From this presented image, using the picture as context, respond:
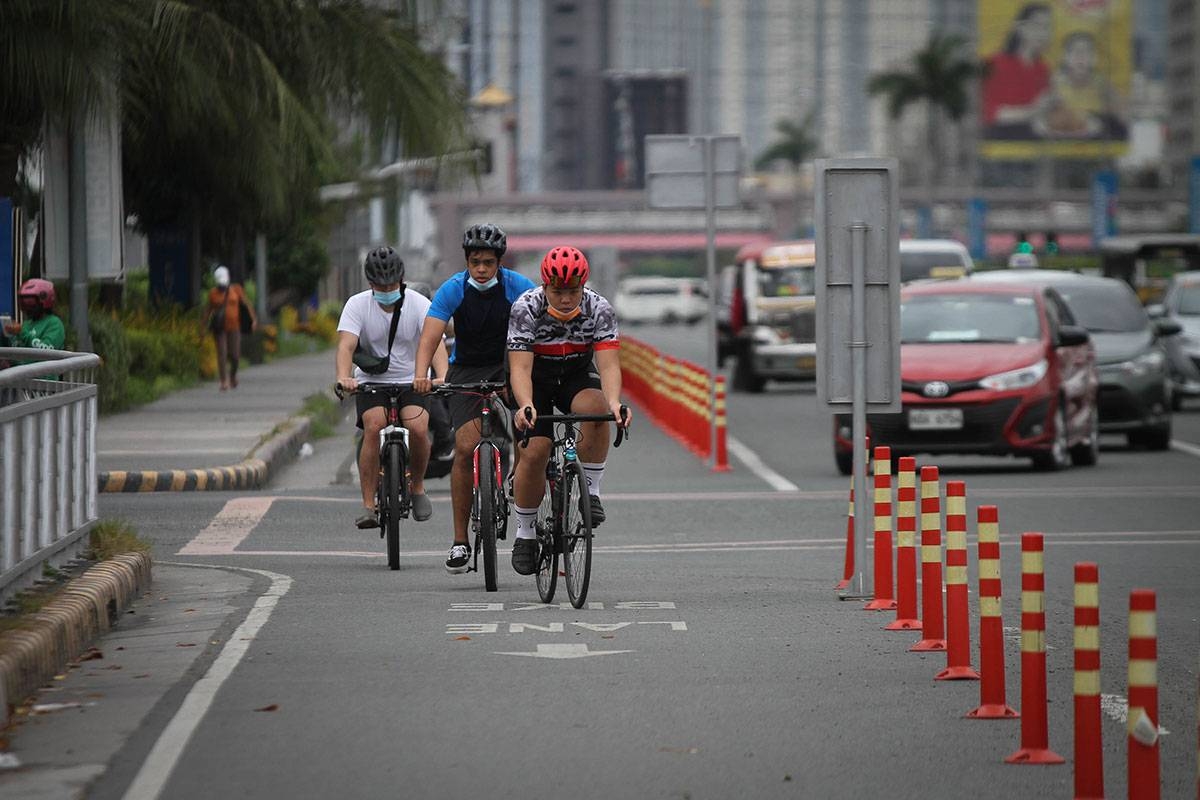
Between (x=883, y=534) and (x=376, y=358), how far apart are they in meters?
3.73

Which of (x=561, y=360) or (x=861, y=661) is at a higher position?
(x=561, y=360)

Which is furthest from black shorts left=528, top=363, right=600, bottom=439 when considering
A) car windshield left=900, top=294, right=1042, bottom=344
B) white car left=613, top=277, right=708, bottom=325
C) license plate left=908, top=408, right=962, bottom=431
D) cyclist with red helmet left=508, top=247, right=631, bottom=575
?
white car left=613, top=277, right=708, bottom=325

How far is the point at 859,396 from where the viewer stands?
39.8 feet

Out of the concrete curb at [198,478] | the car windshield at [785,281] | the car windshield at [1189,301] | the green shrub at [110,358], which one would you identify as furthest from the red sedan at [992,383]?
the car windshield at [785,281]

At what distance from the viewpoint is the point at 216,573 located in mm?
13273

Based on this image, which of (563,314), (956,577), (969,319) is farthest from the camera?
(969,319)

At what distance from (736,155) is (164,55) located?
5.54 meters

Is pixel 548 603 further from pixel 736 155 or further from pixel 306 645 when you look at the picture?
pixel 736 155

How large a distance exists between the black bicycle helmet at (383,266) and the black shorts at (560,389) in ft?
8.24

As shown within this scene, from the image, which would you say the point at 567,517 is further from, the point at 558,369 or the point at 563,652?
the point at 563,652

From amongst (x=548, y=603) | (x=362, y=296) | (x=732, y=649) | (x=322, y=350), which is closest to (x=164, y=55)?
(x=362, y=296)

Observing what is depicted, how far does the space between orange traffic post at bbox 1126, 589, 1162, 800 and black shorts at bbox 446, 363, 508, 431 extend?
6.26 m

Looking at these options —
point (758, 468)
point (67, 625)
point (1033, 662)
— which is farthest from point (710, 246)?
point (1033, 662)

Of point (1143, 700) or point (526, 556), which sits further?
point (526, 556)
